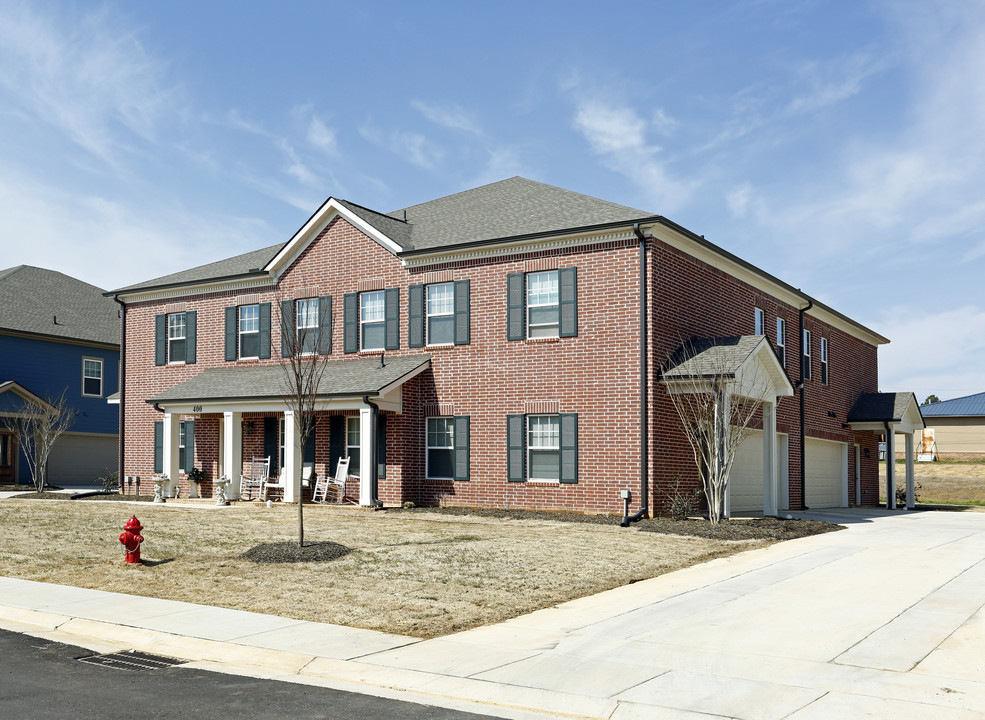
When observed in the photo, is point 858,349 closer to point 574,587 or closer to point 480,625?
point 574,587

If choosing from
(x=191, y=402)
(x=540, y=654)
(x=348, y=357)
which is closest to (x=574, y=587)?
(x=540, y=654)

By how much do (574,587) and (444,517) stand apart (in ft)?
29.3

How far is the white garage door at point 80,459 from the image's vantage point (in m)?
39.1

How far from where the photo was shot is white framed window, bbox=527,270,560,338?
2252cm

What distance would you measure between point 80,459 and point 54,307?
6590mm

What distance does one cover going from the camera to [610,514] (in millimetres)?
21188

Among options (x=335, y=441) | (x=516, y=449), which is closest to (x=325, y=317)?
(x=335, y=441)

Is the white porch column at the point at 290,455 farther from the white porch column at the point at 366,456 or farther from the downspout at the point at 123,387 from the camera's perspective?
the downspout at the point at 123,387

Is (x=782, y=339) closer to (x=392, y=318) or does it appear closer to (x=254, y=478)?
(x=392, y=318)

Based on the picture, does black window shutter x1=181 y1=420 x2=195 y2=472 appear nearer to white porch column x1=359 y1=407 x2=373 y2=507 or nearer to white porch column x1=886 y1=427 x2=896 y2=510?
white porch column x1=359 y1=407 x2=373 y2=507

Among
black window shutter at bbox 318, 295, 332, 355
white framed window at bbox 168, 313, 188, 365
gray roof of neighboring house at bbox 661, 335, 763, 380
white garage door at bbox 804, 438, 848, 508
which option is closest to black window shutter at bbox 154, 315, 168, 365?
white framed window at bbox 168, 313, 188, 365

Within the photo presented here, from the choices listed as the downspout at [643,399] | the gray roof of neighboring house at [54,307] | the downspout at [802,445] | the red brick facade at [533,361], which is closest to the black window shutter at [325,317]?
the red brick facade at [533,361]

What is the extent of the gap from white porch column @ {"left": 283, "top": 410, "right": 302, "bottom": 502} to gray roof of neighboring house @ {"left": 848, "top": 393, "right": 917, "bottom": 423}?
65.1ft

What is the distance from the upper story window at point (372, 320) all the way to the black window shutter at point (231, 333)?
457 centimetres
